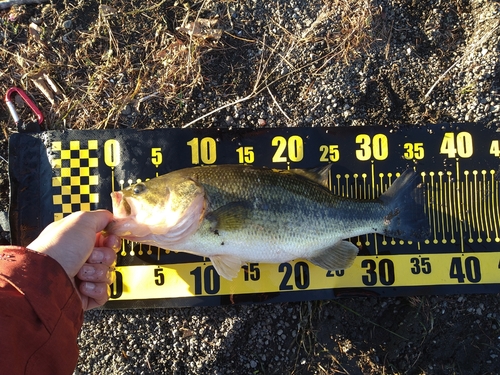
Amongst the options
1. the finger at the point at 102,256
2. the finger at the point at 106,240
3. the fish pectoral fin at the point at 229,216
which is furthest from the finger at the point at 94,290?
the fish pectoral fin at the point at 229,216

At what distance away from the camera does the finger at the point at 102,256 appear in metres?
2.42

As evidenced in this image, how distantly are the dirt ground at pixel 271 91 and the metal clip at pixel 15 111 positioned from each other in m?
0.07

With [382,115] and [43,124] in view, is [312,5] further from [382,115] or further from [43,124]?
[43,124]

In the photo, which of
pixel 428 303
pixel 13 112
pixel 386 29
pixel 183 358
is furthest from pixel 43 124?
pixel 428 303

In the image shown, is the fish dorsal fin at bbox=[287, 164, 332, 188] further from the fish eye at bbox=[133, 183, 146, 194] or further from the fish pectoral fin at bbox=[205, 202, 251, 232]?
the fish eye at bbox=[133, 183, 146, 194]

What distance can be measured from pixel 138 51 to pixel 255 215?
1776mm

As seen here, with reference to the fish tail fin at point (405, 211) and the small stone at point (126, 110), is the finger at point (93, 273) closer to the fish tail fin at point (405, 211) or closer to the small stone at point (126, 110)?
the small stone at point (126, 110)

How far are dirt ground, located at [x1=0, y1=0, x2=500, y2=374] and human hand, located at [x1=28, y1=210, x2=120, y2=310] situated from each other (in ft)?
2.02

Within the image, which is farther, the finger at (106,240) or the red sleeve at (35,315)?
the finger at (106,240)

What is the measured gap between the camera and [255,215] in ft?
8.13

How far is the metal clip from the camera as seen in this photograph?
10.0 feet

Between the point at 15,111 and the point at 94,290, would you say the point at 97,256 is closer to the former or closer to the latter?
the point at 94,290

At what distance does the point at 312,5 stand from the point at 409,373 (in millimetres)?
3076

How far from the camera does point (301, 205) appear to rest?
257cm
